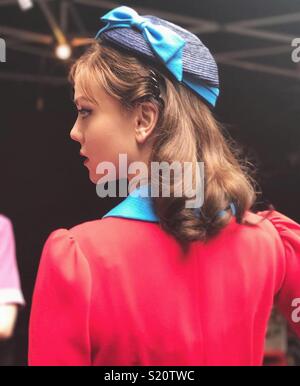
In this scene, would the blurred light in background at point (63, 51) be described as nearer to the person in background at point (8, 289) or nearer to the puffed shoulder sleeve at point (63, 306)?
the person in background at point (8, 289)

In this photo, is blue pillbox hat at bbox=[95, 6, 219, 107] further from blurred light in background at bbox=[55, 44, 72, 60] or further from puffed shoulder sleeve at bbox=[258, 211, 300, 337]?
blurred light in background at bbox=[55, 44, 72, 60]

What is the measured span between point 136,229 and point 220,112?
37 cm

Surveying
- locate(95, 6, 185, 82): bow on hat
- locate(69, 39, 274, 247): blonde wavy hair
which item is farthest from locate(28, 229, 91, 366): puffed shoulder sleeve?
locate(95, 6, 185, 82): bow on hat

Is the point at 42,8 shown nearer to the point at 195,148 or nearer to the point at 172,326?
the point at 195,148

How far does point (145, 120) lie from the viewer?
0.77 m

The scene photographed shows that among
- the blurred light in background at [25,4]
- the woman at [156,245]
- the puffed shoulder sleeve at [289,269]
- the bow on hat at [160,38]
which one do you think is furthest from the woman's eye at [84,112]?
the blurred light in background at [25,4]

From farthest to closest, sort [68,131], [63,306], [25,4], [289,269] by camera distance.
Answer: [25,4], [68,131], [289,269], [63,306]

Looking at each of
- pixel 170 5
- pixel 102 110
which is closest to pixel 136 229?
pixel 102 110

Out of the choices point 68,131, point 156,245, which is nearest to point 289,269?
point 156,245

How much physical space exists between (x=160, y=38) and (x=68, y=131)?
28cm

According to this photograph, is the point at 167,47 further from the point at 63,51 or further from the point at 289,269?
the point at 63,51

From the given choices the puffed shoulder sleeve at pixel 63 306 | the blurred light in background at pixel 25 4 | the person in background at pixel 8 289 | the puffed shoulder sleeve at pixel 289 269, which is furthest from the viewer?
the blurred light in background at pixel 25 4

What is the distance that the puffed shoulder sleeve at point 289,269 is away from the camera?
801 millimetres

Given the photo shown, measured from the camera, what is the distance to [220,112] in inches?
40.4
